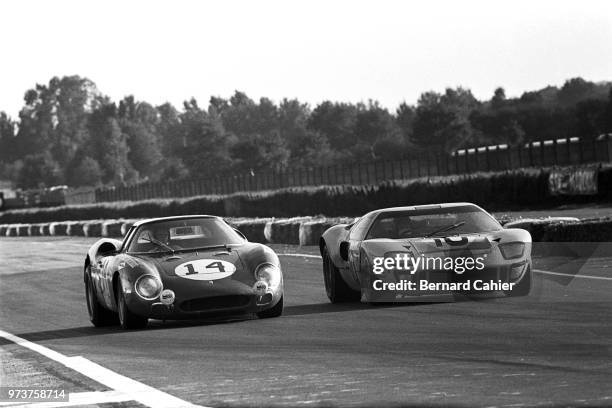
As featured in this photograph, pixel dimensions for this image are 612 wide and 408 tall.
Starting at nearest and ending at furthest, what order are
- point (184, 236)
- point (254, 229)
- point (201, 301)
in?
1. point (201, 301)
2. point (184, 236)
3. point (254, 229)

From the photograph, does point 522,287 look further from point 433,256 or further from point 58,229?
point 58,229

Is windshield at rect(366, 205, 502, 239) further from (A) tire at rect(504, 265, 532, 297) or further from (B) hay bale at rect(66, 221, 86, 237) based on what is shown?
(B) hay bale at rect(66, 221, 86, 237)

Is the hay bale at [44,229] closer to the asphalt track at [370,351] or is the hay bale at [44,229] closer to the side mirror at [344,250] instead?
the asphalt track at [370,351]

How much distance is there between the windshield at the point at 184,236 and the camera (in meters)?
13.1

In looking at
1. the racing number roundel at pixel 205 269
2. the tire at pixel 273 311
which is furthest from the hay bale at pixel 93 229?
the racing number roundel at pixel 205 269

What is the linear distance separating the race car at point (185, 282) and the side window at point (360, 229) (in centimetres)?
119

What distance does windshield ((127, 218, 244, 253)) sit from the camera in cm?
1307

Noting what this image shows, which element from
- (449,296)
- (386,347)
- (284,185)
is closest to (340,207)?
(284,185)

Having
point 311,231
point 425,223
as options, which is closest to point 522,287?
point 425,223

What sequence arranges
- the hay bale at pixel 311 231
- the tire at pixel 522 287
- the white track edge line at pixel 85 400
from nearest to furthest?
the white track edge line at pixel 85 400
the tire at pixel 522 287
the hay bale at pixel 311 231

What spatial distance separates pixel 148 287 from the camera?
1206 cm

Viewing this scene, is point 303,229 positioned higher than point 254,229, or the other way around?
point 303,229

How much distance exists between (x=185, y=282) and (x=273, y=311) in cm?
96

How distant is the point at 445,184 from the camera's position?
3853 cm
